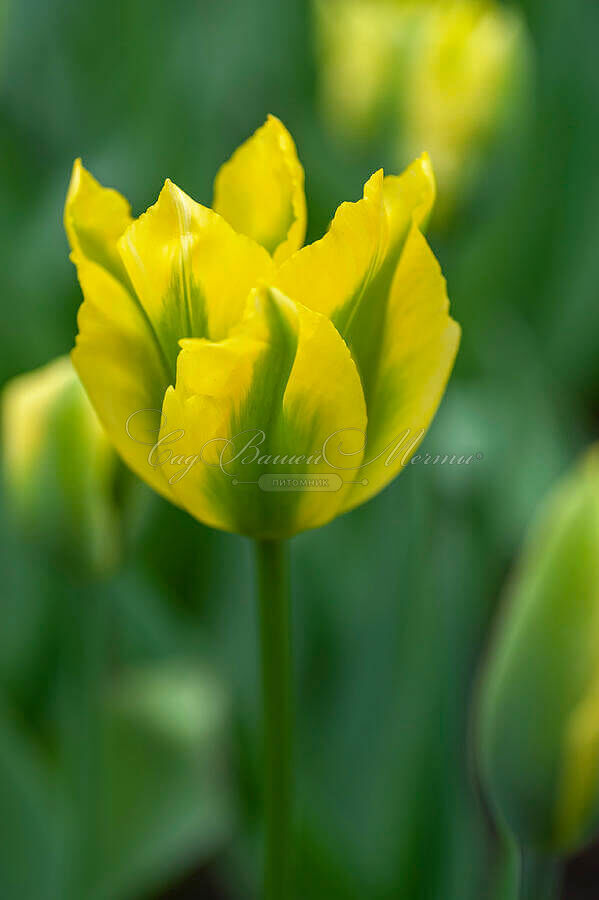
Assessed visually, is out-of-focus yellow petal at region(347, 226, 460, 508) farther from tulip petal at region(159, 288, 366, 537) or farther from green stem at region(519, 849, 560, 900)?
green stem at region(519, 849, 560, 900)

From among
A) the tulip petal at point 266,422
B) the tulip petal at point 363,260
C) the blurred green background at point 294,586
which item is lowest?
the blurred green background at point 294,586

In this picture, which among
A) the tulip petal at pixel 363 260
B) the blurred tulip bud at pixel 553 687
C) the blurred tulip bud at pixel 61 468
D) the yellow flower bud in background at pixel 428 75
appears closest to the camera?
the tulip petal at pixel 363 260

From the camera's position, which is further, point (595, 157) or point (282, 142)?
point (595, 157)

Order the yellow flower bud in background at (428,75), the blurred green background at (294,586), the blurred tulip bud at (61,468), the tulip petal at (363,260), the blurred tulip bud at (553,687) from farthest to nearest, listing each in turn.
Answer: the yellow flower bud in background at (428,75) < the blurred green background at (294,586) < the blurred tulip bud at (61,468) < the blurred tulip bud at (553,687) < the tulip petal at (363,260)

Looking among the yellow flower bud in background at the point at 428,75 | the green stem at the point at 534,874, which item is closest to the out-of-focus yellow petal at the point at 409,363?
the green stem at the point at 534,874

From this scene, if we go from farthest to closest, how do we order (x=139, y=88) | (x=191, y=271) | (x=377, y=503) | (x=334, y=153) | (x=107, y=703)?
(x=139, y=88) < (x=334, y=153) < (x=377, y=503) < (x=107, y=703) < (x=191, y=271)

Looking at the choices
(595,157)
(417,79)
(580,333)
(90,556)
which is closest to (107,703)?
(90,556)

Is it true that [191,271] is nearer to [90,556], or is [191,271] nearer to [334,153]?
[90,556]

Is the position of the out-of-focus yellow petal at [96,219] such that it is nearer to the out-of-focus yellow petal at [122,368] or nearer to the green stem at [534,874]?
the out-of-focus yellow petal at [122,368]
